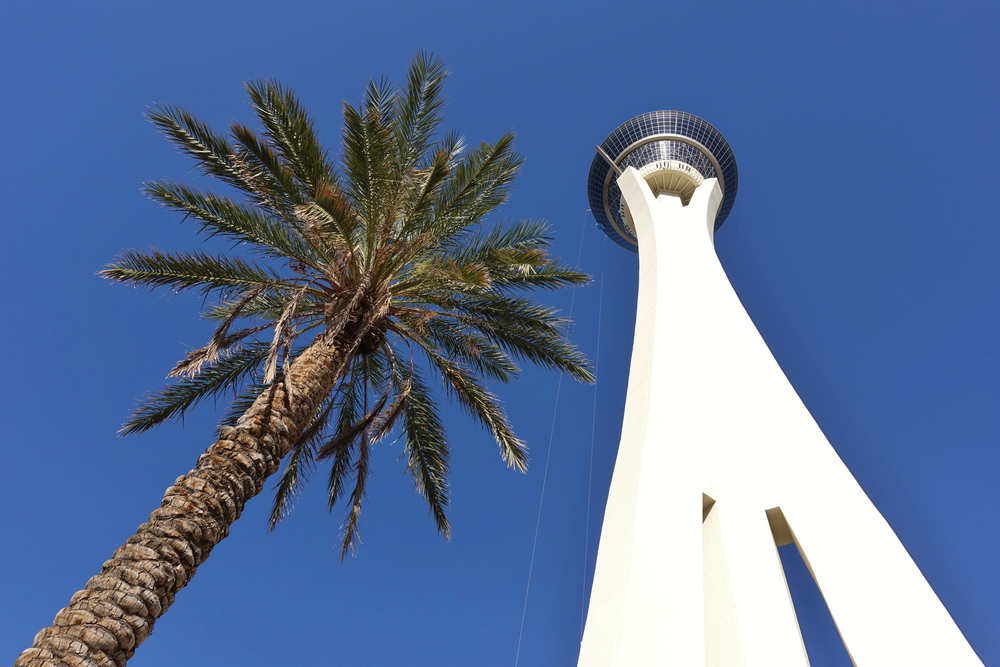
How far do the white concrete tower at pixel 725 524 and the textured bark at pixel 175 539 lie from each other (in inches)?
173

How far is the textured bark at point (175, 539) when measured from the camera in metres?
4.41

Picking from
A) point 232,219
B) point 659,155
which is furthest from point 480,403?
point 659,155

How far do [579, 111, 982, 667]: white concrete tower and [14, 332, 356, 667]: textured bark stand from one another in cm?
439

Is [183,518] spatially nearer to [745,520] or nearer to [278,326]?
[278,326]

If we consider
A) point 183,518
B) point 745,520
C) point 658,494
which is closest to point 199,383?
point 183,518

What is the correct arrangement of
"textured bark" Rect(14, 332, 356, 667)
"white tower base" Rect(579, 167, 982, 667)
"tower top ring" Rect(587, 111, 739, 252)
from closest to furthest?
"textured bark" Rect(14, 332, 356, 667)
"white tower base" Rect(579, 167, 982, 667)
"tower top ring" Rect(587, 111, 739, 252)

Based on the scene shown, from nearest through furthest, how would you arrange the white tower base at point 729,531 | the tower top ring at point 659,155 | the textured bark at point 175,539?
the textured bark at point 175,539
the white tower base at point 729,531
the tower top ring at point 659,155

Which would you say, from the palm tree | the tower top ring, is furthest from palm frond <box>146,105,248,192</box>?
the tower top ring

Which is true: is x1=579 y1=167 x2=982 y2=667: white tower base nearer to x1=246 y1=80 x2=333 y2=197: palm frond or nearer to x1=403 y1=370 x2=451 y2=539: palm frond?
x1=403 y1=370 x2=451 y2=539: palm frond

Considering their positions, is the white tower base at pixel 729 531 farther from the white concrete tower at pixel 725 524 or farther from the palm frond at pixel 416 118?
the palm frond at pixel 416 118

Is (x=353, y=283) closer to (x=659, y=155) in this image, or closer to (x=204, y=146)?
(x=204, y=146)

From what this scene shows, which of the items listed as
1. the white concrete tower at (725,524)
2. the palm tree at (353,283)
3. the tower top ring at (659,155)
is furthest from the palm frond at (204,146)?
the tower top ring at (659,155)

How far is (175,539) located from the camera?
17.0ft

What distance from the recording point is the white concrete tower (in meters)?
7.64
